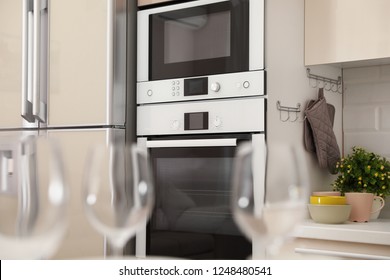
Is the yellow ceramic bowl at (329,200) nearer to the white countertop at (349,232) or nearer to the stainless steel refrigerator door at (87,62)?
the white countertop at (349,232)

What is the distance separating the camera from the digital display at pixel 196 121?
1355mm

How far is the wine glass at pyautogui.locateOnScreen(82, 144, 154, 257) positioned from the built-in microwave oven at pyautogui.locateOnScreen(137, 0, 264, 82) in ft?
3.04

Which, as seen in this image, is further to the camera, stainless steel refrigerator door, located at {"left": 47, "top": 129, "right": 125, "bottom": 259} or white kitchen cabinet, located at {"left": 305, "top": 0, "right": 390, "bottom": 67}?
stainless steel refrigerator door, located at {"left": 47, "top": 129, "right": 125, "bottom": 259}

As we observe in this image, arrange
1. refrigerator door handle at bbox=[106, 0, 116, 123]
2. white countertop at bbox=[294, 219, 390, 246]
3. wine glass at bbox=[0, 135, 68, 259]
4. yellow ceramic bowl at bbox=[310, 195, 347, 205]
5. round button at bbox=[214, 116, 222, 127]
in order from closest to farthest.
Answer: wine glass at bbox=[0, 135, 68, 259] < white countertop at bbox=[294, 219, 390, 246] < yellow ceramic bowl at bbox=[310, 195, 347, 205] < round button at bbox=[214, 116, 222, 127] < refrigerator door handle at bbox=[106, 0, 116, 123]

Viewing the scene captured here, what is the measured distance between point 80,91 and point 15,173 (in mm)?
1181

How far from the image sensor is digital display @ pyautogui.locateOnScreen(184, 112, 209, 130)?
4.45 ft

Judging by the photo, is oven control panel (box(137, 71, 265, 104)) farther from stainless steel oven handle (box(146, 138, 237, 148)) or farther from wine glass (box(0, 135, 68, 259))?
wine glass (box(0, 135, 68, 259))

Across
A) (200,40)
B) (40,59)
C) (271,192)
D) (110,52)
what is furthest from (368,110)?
(271,192)

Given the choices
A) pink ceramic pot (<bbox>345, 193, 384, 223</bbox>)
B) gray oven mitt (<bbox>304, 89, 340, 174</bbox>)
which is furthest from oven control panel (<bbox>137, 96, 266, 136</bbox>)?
pink ceramic pot (<bbox>345, 193, 384, 223</bbox>)

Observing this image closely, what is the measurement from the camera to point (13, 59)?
1590mm

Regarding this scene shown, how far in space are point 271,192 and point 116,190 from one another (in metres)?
0.10

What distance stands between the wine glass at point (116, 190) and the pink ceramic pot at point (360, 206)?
965mm

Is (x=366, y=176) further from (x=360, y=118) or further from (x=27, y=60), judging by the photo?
(x=27, y=60)

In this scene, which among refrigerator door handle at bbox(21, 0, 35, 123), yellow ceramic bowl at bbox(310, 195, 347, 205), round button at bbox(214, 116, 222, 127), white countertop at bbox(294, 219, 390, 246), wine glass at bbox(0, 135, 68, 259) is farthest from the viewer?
refrigerator door handle at bbox(21, 0, 35, 123)
